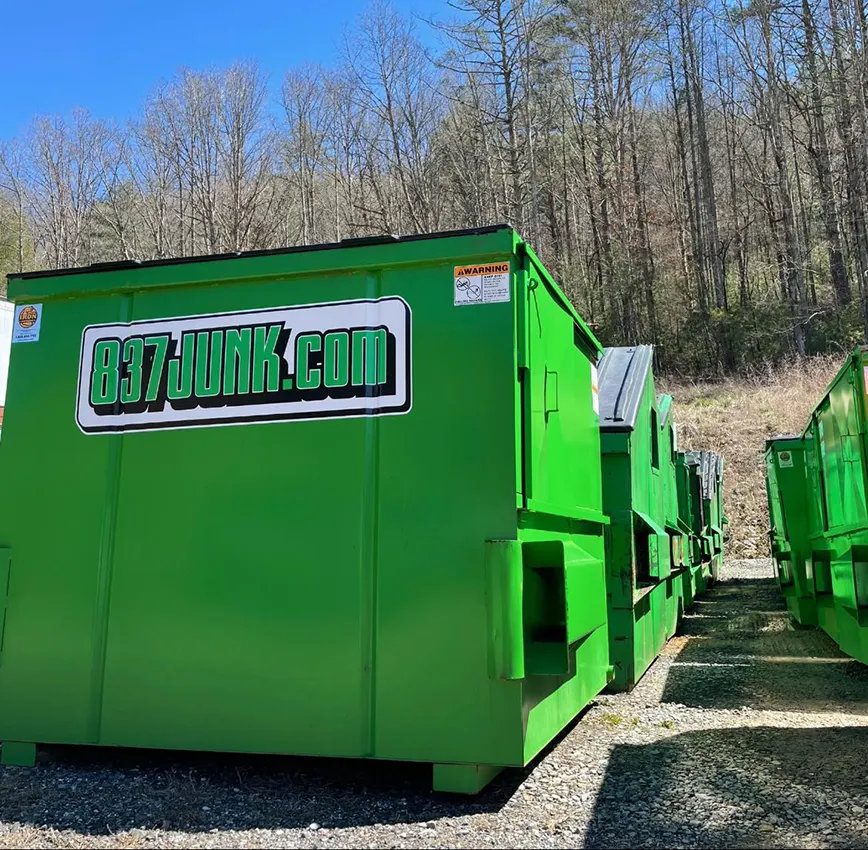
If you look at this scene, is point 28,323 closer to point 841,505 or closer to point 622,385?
point 622,385

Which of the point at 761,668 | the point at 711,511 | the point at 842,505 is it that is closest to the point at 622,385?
the point at 842,505

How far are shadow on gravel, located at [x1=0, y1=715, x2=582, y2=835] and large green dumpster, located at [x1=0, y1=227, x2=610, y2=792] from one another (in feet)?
0.52

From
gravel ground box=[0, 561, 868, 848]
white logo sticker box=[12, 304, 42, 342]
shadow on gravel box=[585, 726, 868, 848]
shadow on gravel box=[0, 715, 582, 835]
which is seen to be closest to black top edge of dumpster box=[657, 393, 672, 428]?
gravel ground box=[0, 561, 868, 848]

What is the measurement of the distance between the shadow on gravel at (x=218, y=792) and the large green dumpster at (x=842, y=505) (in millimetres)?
2615

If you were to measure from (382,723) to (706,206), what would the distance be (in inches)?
1240

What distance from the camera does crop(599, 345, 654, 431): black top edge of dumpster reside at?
552 centimetres

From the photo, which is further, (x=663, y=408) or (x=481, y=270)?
(x=663, y=408)

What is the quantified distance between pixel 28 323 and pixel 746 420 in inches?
760

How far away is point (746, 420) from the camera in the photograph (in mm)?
20141

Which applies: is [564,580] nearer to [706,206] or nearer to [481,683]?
[481,683]

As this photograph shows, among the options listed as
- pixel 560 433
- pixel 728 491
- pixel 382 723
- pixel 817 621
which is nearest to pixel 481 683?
pixel 382 723

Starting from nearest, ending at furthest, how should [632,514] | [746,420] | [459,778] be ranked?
1. [459,778]
2. [632,514]
3. [746,420]

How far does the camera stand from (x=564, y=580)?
3.04 metres

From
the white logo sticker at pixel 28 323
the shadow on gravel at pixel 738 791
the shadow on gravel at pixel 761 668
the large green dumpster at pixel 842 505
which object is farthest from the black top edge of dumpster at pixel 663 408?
the white logo sticker at pixel 28 323
